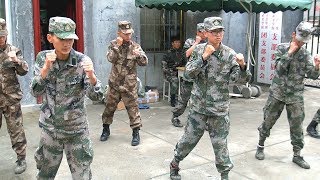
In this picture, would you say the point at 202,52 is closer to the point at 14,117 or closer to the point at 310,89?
the point at 14,117

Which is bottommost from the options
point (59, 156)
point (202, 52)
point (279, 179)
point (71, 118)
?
point (279, 179)

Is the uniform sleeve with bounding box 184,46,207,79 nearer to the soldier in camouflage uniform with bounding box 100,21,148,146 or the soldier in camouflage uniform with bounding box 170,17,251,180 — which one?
the soldier in camouflage uniform with bounding box 170,17,251,180

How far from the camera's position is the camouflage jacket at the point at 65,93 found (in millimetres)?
3326

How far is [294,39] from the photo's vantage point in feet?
15.4

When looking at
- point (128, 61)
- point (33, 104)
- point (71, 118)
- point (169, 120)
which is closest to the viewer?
point (71, 118)

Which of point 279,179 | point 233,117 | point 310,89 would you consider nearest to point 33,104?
point 233,117

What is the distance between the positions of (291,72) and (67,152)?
9.44 feet

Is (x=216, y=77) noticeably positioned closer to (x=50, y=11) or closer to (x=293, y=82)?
(x=293, y=82)

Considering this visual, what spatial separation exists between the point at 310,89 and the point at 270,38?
167cm

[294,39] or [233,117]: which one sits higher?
[294,39]

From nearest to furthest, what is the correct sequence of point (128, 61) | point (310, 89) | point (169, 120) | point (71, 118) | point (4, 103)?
point (71, 118), point (4, 103), point (128, 61), point (169, 120), point (310, 89)

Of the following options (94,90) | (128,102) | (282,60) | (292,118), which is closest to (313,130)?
(292,118)

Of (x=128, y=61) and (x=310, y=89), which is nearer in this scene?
(x=128, y=61)

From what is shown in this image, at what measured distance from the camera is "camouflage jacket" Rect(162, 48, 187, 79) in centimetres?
833
